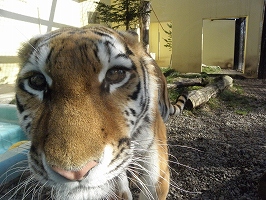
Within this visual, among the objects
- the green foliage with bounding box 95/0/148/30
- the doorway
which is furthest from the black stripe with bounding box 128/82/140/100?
the doorway

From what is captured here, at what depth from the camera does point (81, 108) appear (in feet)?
3.02

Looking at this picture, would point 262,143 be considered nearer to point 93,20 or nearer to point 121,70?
point 121,70

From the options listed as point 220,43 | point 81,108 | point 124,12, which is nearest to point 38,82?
point 81,108

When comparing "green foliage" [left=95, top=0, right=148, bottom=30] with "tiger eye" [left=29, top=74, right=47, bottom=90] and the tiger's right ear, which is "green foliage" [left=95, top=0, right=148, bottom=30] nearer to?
the tiger's right ear

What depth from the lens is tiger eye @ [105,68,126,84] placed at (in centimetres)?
108

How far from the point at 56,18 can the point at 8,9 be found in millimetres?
1356

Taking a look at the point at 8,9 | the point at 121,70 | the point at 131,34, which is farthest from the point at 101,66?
the point at 8,9

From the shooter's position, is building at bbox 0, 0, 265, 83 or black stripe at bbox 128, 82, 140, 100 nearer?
black stripe at bbox 128, 82, 140, 100

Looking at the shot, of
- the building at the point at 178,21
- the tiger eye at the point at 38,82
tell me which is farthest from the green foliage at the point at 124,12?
the tiger eye at the point at 38,82

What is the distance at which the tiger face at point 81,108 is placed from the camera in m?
0.82

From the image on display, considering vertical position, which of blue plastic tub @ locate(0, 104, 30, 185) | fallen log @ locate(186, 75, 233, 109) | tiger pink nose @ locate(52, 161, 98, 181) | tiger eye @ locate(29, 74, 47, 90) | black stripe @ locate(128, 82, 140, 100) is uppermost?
tiger eye @ locate(29, 74, 47, 90)

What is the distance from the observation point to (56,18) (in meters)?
6.96

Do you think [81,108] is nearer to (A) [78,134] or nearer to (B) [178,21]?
(A) [78,134]

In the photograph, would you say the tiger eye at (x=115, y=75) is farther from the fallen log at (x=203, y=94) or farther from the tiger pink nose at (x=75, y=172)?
the fallen log at (x=203, y=94)
